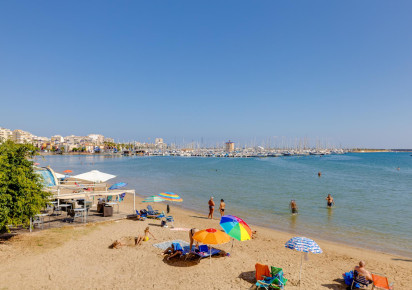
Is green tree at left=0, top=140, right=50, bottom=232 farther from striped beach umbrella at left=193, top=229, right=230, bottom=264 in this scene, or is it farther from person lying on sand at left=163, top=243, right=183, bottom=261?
striped beach umbrella at left=193, top=229, right=230, bottom=264

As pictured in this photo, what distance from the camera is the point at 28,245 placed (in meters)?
9.02

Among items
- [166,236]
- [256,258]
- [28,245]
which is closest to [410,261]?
[256,258]

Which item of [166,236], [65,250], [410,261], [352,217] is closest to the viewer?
[65,250]

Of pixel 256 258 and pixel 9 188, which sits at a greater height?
pixel 9 188

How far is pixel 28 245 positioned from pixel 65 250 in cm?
149

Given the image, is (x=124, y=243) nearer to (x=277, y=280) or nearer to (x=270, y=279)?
(x=270, y=279)

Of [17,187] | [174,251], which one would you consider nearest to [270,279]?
[174,251]

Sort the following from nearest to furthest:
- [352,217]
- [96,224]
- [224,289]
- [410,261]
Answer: [224,289] → [410,261] → [96,224] → [352,217]

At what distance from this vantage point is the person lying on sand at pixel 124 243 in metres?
9.38

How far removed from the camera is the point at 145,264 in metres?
8.12

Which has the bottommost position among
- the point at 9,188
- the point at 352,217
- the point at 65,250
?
the point at 352,217

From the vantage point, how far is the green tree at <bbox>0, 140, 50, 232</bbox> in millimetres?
8555

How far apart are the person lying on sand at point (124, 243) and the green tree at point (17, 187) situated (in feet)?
10.5

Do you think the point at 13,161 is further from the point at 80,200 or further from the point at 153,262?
the point at 153,262
